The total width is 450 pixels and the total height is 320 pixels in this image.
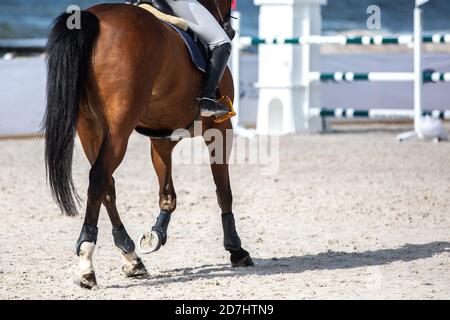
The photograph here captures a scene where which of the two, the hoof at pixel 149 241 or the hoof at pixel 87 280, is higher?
the hoof at pixel 149 241

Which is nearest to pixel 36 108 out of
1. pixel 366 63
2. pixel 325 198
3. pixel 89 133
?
pixel 366 63

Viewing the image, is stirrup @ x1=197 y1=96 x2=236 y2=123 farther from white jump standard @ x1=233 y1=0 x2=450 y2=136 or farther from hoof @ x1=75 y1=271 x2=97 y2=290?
white jump standard @ x1=233 y1=0 x2=450 y2=136

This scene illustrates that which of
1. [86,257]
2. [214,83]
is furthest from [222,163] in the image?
[86,257]

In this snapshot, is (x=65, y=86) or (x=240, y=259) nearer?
(x=65, y=86)

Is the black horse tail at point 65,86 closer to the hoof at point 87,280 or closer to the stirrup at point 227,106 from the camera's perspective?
the hoof at point 87,280

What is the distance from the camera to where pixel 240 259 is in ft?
18.6

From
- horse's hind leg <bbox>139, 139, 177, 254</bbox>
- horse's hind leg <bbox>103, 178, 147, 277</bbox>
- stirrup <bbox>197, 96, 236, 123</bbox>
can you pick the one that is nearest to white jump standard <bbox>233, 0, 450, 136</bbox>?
horse's hind leg <bbox>139, 139, 177, 254</bbox>

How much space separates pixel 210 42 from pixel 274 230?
67.0 inches

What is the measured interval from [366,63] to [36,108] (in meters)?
4.71

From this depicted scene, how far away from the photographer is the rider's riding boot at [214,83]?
18.1 feet

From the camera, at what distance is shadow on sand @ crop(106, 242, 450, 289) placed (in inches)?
211

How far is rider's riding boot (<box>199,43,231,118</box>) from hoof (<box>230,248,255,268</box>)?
77cm

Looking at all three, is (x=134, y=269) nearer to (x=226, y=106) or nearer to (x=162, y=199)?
(x=162, y=199)

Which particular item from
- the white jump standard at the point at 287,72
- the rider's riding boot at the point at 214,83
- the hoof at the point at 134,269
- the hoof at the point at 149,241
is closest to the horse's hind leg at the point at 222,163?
the rider's riding boot at the point at 214,83
